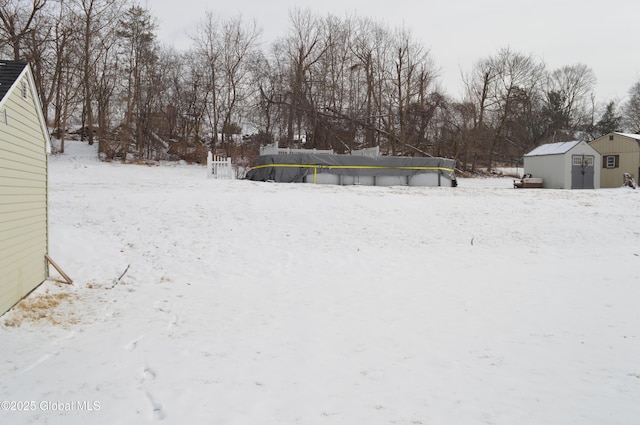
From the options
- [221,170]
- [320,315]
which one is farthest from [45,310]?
[221,170]

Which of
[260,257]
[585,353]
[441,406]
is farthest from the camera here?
[260,257]

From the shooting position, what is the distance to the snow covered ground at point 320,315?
3.96 metres

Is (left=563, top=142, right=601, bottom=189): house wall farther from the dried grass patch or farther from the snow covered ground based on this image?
the dried grass patch

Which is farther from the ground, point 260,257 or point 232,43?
point 232,43

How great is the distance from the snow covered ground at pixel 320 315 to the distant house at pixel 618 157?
13432mm

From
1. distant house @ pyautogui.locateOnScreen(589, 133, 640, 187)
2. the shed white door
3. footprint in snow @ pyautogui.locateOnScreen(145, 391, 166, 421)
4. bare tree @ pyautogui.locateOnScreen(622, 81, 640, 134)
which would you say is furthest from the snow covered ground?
bare tree @ pyautogui.locateOnScreen(622, 81, 640, 134)

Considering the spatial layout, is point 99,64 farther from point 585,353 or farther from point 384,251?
point 585,353

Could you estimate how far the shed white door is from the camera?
23.9 metres

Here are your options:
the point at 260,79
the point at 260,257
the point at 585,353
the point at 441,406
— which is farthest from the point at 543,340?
the point at 260,79

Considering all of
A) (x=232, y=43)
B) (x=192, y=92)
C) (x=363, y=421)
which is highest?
(x=232, y=43)

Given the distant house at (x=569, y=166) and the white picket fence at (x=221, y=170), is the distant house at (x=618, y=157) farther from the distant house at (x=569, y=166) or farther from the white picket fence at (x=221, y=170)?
the white picket fence at (x=221, y=170)

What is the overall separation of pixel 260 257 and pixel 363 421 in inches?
269

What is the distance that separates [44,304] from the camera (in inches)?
268

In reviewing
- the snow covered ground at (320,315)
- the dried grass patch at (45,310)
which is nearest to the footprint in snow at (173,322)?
the snow covered ground at (320,315)
